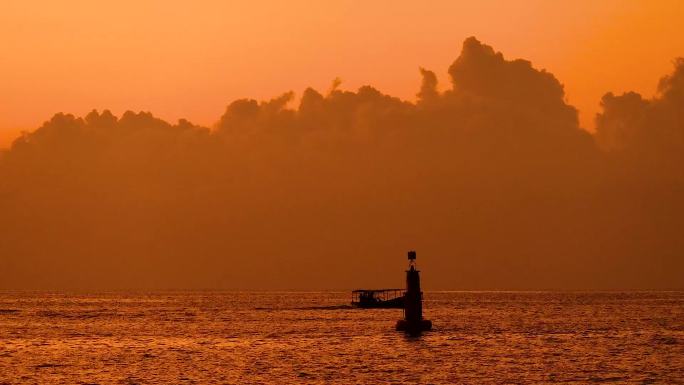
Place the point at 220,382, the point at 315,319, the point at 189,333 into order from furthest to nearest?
the point at 315,319
the point at 189,333
the point at 220,382

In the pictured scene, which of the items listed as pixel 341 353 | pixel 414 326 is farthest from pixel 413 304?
pixel 341 353

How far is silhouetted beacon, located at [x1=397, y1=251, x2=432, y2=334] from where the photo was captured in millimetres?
99375

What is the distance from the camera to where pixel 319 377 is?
237 feet

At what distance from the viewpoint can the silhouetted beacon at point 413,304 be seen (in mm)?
99375

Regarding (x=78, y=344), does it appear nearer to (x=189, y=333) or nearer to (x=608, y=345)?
(x=189, y=333)

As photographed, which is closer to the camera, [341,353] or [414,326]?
[341,353]

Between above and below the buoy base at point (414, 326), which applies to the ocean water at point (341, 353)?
below

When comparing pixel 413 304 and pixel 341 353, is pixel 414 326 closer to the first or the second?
pixel 413 304

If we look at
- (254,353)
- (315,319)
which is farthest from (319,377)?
(315,319)

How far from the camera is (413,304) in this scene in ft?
337

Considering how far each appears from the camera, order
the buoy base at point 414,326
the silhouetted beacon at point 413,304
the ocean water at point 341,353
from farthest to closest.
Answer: the buoy base at point 414,326, the silhouetted beacon at point 413,304, the ocean water at point 341,353

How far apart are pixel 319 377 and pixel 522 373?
14602mm

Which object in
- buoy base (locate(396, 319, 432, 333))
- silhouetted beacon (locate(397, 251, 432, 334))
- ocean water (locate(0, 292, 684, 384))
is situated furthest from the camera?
buoy base (locate(396, 319, 432, 333))

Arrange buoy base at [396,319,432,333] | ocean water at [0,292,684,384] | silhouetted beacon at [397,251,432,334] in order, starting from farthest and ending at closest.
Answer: buoy base at [396,319,432,333], silhouetted beacon at [397,251,432,334], ocean water at [0,292,684,384]
